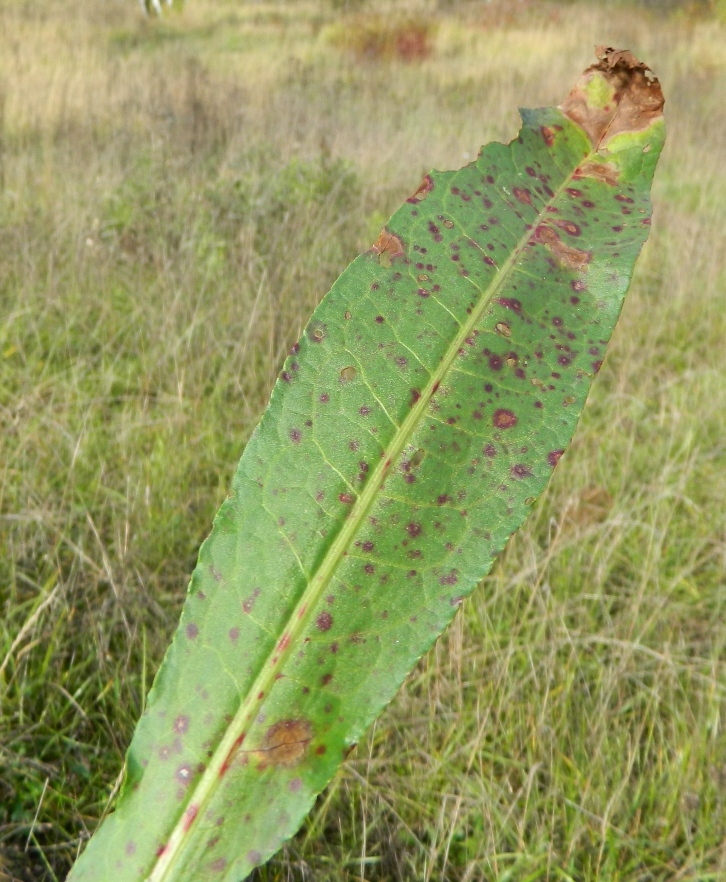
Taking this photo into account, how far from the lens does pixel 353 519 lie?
39cm

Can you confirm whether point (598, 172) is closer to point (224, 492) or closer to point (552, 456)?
point (552, 456)

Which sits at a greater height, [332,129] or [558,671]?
[332,129]

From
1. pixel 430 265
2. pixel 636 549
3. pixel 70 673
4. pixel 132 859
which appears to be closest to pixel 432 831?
pixel 70 673

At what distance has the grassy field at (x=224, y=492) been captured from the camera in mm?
1141

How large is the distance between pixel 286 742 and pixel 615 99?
42 centimetres

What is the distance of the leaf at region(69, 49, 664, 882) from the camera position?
372 millimetres

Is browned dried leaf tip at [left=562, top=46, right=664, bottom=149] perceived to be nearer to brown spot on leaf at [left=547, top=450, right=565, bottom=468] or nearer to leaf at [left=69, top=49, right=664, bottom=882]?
leaf at [left=69, top=49, right=664, bottom=882]

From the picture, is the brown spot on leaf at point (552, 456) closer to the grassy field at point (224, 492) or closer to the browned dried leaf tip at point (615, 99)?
the browned dried leaf tip at point (615, 99)

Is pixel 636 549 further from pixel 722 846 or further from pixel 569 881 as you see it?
pixel 569 881

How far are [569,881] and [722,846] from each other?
231mm

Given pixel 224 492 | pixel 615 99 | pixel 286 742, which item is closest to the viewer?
pixel 286 742

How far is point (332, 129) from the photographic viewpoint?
4062 millimetres

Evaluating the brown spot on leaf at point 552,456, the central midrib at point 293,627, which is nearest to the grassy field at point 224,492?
the central midrib at point 293,627

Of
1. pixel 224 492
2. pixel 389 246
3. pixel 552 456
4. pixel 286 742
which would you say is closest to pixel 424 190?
pixel 389 246
